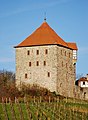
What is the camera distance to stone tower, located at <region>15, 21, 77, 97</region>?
5147cm

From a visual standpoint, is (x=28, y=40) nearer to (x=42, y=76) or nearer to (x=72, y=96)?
(x=42, y=76)

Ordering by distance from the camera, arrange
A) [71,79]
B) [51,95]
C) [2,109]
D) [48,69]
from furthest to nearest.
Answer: [71,79], [48,69], [51,95], [2,109]

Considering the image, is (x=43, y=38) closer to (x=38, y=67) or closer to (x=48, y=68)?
(x=38, y=67)

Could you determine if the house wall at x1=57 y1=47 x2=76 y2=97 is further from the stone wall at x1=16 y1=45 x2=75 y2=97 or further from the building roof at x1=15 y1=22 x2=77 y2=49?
the building roof at x1=15 y1=22 x2=77 y2=49

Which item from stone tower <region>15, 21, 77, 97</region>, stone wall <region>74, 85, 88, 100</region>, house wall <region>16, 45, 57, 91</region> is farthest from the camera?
stone wall <region>74, 85, 88, 100</region>

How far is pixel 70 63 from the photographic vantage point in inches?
2179

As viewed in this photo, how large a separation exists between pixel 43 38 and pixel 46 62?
11.1 ft

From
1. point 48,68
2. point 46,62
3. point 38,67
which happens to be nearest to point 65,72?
point 48,68

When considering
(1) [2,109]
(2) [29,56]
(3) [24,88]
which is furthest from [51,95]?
(1) [2,109]

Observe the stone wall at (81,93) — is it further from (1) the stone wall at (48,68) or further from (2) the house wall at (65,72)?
(1) the stone wall at (48,68)

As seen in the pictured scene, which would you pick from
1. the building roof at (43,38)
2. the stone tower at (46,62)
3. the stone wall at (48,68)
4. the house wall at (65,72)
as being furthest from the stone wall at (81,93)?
the building roof at (43,38)

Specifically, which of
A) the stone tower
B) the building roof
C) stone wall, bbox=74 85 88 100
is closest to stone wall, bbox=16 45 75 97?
the stone tower

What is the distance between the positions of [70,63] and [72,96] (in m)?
4.39

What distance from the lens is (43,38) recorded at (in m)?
53.2
